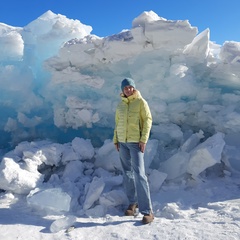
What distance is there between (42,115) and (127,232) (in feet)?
14.9

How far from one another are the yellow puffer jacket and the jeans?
11cm

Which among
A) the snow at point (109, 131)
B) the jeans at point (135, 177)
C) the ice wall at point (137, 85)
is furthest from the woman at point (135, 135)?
the ice wall at point (137, 85)

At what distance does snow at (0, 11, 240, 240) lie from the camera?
9.98 feet

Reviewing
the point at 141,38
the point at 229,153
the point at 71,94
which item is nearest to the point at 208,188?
the point at 229,153

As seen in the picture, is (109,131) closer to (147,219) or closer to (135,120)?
(135,120)

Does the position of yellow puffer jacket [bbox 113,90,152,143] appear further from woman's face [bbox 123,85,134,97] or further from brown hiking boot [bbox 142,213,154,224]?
brown hiking boot [bbox 142,213,154,224]

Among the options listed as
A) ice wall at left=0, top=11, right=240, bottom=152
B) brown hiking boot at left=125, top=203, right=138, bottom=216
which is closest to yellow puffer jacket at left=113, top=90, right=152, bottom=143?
brown hiking boot at left=125, top=203, right=138, bottom=216

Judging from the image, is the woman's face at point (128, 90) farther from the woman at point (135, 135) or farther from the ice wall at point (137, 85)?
the ice wall at point (137, 85)

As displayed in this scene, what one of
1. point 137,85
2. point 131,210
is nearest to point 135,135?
point 131,210

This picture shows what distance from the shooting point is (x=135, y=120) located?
3107 mm

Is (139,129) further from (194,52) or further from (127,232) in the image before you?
(194,52)

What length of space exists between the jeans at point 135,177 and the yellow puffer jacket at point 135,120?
0.36 ft

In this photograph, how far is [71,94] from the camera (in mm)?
6113

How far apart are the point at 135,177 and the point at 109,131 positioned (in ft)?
9.64
